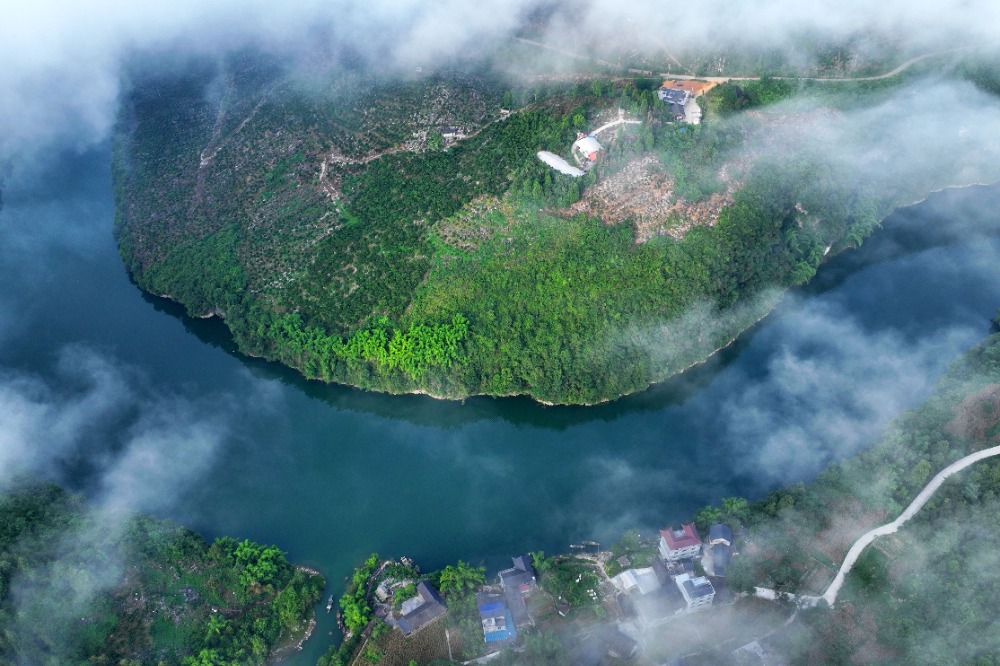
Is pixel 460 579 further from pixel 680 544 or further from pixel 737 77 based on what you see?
pixel 737 77

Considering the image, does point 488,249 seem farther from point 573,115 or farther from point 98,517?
point 98,517

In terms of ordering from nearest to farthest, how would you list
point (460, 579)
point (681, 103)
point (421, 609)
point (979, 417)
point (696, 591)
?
point (696, 591)
point (421, 609)
point (460, 579)
point (979, 417)
point (681, 103)

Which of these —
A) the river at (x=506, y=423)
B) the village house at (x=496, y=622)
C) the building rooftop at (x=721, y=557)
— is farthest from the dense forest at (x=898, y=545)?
the village house at (x=496, y=622)

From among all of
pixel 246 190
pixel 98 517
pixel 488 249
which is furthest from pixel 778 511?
pixel 246 190

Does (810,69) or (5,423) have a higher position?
(810,69)

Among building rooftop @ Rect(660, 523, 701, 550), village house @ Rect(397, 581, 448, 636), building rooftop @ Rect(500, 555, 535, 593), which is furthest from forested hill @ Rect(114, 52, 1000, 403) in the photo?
village house @ Rect(397, 581, 448, 636)

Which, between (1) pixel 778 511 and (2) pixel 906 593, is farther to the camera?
(1) pixel 778 511

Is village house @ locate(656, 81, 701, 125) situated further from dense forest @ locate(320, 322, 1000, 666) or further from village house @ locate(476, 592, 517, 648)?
village house @ locate(476, 592, 517, 648)

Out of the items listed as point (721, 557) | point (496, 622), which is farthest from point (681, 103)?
point (496, 622)
